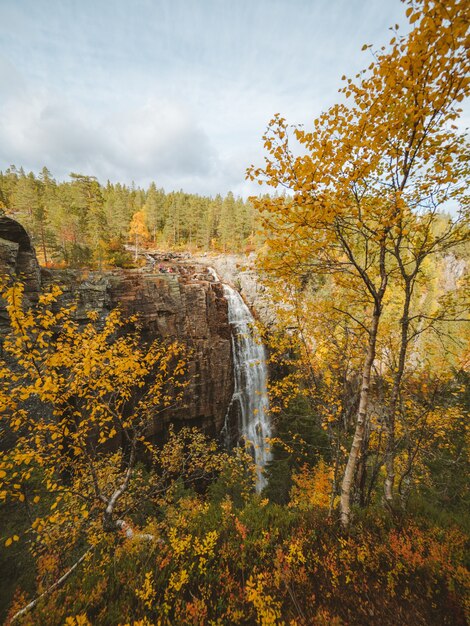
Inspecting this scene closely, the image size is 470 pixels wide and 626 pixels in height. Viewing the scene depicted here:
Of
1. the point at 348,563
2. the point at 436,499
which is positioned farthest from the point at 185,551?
the point at 436,499

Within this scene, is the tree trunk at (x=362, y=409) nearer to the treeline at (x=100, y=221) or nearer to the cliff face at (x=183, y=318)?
the cliff face at (x=183, y=318)

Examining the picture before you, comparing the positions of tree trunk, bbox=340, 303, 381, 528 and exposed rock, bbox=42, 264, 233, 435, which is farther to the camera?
exposed rock, bbox=42, 264, 233, 435

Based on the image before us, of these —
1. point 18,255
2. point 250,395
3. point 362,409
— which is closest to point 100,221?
point 18,255

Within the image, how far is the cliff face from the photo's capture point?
18.2 m

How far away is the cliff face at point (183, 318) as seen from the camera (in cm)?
1824

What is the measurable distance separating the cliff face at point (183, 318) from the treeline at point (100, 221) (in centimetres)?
849

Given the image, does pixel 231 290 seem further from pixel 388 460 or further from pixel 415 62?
pixel 415 62

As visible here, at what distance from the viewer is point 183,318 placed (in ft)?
71.9

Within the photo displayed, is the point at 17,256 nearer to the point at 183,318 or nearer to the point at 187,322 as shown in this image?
the point at 183,318

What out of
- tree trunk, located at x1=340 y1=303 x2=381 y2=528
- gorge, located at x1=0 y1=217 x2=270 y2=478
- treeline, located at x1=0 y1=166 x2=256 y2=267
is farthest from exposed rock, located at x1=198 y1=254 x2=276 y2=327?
tree trunk, located at x1=340 y1=303 x2=381 y2=528

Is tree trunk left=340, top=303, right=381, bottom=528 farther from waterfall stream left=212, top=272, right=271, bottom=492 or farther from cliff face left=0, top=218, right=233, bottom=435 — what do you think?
waterfall stream left=212, top=272, right=271, bottom=492

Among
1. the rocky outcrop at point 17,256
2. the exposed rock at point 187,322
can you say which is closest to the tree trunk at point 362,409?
the rocky outcrop at point 17,256

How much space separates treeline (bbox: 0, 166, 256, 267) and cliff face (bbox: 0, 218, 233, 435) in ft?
27.9

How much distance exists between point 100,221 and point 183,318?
69.6 ft
